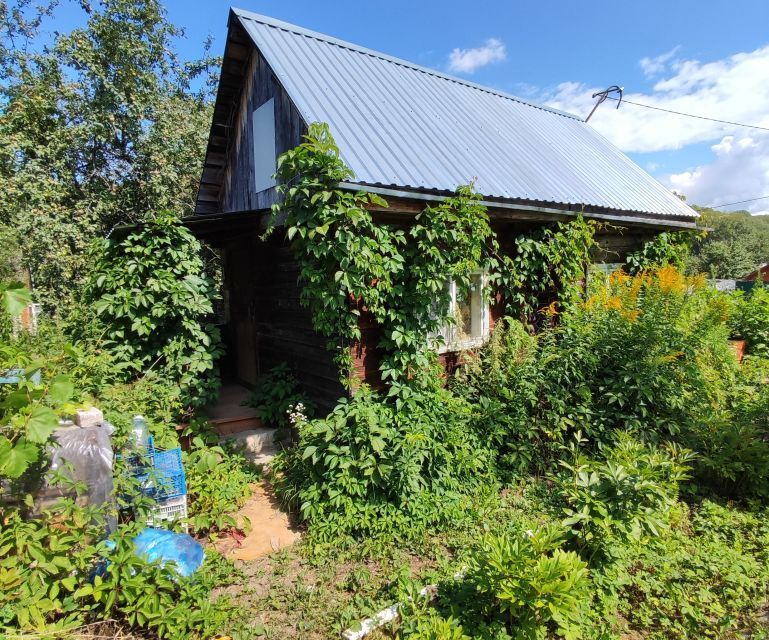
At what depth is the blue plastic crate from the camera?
3633 mm

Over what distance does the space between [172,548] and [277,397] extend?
268 centimetres

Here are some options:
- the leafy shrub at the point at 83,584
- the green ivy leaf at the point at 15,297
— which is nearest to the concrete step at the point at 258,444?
the leafy shrub at the point at 83,584

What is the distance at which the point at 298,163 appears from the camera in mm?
4180

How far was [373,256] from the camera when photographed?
4.30 metres

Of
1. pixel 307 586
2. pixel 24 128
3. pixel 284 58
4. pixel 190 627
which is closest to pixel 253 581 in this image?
pixel 307 586

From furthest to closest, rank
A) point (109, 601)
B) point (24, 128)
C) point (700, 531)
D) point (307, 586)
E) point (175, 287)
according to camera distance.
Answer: point (24, 128) < point (175, 287) < point (700, 531) < point (307, 586) < point (109, 601)

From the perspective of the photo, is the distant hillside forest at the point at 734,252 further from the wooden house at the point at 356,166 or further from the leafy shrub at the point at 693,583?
the leafy shrub at the point at 693,583

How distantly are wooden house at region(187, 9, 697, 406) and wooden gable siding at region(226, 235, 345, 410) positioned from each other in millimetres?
25

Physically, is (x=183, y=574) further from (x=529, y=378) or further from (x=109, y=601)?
(x=529, y=378)

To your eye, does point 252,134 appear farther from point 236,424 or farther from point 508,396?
point 508,396

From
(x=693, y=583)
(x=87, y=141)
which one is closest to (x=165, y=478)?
(x=693, y=583)

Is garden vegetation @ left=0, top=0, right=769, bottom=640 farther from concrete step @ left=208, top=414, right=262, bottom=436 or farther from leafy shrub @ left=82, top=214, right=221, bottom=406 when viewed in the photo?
concrete step @ left=208, top=414, right=262, bottom=436

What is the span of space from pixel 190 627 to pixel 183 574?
0.44 meters

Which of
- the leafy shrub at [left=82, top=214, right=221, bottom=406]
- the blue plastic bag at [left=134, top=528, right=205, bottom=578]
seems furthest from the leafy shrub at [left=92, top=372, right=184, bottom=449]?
the blue plastic bag at [left=134, top=528, right=205, bottom=578]
